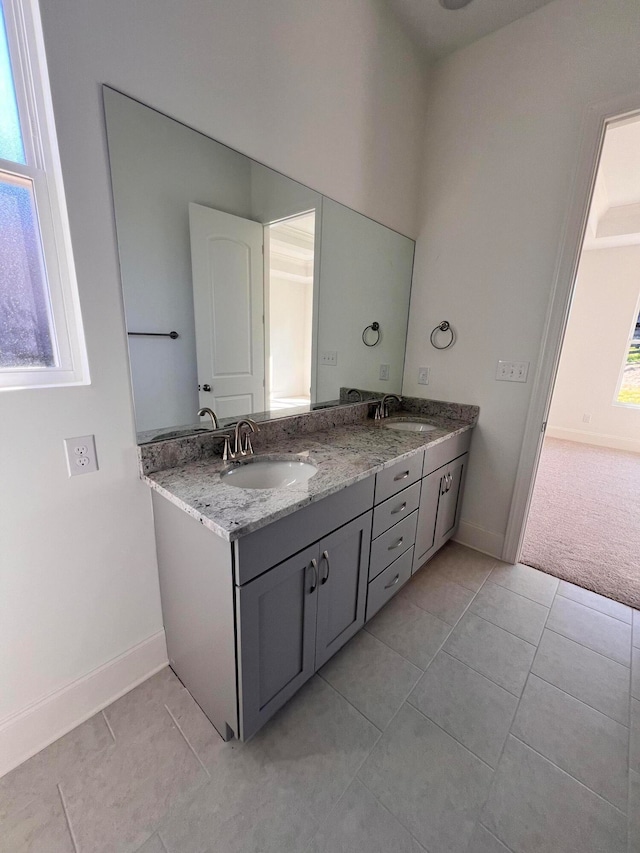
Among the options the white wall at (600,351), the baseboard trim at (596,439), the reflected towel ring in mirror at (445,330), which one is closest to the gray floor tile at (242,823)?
the reflected towel ring in mirror at (445,330)

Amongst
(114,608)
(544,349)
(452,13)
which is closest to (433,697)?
(114,608)

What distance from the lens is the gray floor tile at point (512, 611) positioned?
1701mm

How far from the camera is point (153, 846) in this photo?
0.93 metres

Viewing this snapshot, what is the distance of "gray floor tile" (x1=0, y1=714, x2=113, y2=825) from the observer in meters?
1.03

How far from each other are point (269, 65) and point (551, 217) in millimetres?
1538

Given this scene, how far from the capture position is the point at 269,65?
4.41 ft

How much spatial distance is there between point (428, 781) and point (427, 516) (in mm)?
1089

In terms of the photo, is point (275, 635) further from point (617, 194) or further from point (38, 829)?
point (617, 194)

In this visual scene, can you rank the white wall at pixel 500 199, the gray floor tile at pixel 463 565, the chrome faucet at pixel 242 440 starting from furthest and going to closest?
1. the gray floor tile at pixel 463 565
2. the white wall at pixel 500 199
3. the chrome faucet at pixel 242 440

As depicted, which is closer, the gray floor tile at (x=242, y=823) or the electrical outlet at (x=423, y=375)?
the gray floor tile at (x=242, y=823)

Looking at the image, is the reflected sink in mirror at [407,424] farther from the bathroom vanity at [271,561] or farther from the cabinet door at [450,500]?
the bathroom vanity at [271,561]

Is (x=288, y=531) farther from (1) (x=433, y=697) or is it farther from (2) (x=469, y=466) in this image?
(2) (x=469, y=466)

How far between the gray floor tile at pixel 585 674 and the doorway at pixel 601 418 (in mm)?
574

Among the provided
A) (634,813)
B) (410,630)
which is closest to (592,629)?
(634,813)
